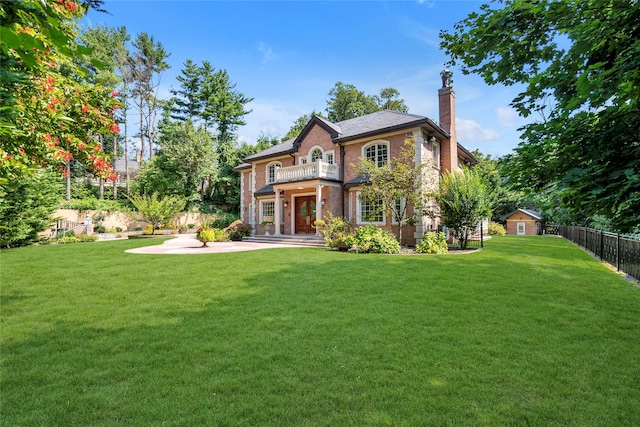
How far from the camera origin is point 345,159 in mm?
18109

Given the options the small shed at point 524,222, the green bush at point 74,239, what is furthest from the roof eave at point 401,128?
the small shed at point 524,222

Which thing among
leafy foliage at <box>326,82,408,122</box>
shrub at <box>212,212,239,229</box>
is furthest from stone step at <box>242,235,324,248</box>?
leafy foliage at <box>326,82,408,122</box>

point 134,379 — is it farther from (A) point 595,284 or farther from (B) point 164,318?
(A) point 595,284

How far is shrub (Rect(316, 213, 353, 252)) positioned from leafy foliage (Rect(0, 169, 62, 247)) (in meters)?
12.6

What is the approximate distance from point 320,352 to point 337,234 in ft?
33.6

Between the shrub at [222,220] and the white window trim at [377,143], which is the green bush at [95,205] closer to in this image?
the shrub at [222,220]

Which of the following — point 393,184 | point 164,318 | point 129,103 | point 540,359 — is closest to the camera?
point 540,359

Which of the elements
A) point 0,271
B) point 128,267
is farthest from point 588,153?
point 0,271

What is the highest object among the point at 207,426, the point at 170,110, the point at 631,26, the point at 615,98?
the point at 170,110

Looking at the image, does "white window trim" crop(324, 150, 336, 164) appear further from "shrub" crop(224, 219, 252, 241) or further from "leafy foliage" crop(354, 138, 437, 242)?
"shrub" crop(224, 219, 252, 241)

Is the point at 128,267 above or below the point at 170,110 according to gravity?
below

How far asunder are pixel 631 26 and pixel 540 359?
338cm

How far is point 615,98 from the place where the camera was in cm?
305

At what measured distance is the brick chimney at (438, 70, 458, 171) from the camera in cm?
1730
